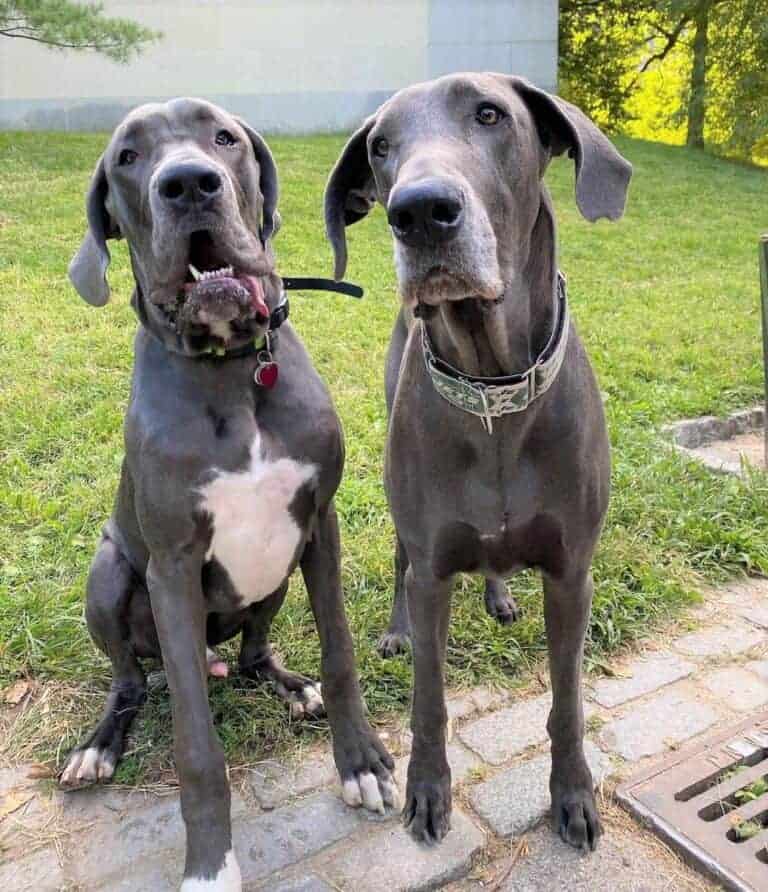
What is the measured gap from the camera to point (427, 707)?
2.28 m

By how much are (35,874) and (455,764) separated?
1.07 metres

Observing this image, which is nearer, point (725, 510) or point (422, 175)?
point (422, 175)

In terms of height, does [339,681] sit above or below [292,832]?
above

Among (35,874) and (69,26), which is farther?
(69,26)

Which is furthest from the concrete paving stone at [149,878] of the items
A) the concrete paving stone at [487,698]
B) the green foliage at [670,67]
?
the green foliage at [670,67]

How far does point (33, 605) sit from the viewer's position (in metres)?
3.08

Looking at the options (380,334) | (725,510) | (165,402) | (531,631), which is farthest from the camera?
(380,334)

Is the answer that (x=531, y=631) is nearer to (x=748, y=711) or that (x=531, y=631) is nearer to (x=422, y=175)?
(x=748, y=711)

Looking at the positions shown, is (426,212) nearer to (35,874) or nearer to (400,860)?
(400,860)

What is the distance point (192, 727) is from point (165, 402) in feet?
2.61

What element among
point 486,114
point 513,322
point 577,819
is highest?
point 486,114

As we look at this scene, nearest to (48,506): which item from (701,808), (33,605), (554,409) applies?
(33,605)

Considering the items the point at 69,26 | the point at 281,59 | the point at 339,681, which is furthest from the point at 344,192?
the point at 281,59

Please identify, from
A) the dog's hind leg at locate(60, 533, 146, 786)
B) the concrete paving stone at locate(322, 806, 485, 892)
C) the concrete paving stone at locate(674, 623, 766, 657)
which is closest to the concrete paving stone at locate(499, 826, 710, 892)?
the concrete paving stone at locate(322, 806, 485, 892)
